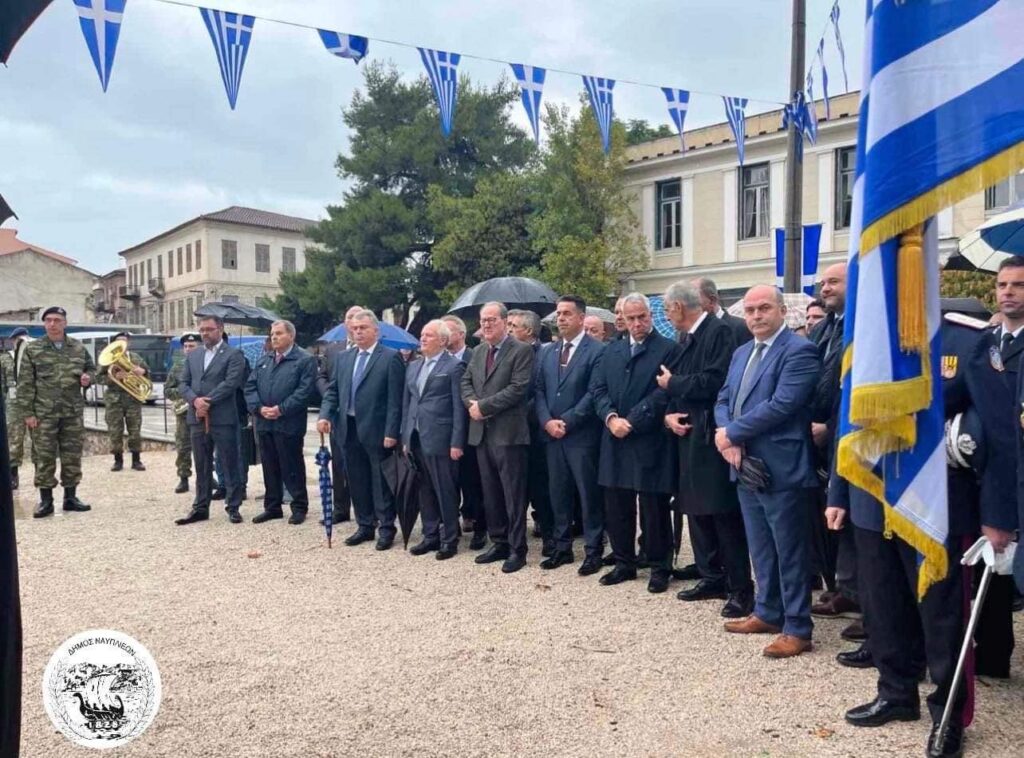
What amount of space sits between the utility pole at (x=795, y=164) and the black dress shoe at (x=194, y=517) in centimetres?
683

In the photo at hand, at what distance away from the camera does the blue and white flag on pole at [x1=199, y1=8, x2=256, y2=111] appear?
300 inches

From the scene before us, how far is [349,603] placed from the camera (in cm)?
541

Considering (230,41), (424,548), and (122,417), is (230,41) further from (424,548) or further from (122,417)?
(122,417)

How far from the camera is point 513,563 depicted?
619cm

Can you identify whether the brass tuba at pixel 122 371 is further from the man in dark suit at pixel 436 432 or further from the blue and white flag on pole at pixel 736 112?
the blue and white flag on pole at pixel 736 112

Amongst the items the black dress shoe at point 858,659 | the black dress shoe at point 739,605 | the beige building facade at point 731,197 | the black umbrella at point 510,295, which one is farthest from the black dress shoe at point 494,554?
the beige building facade at point 731,197

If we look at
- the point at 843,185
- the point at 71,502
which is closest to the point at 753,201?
the point at 843,185

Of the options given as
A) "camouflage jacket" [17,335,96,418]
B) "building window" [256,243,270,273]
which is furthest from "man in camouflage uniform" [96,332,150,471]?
"building window" [256,243,270,273]

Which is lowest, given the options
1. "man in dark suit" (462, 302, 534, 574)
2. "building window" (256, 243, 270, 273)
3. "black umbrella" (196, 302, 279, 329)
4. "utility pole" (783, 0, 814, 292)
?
"man in dark suit" (462, 302, 534, 574)

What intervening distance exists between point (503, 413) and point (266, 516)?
3.28m

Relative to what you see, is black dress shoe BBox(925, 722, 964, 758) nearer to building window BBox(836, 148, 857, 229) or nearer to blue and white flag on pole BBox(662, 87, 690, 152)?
blue and white flag on pole BBox(662, 87, 690, 152)

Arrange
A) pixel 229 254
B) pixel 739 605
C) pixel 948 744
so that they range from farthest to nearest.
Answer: pixel 229 254
pixel 739 605
pixel 948 744

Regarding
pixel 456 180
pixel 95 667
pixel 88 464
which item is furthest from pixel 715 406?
pixel 456 180

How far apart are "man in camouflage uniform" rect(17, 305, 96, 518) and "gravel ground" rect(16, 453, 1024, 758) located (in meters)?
2.15
